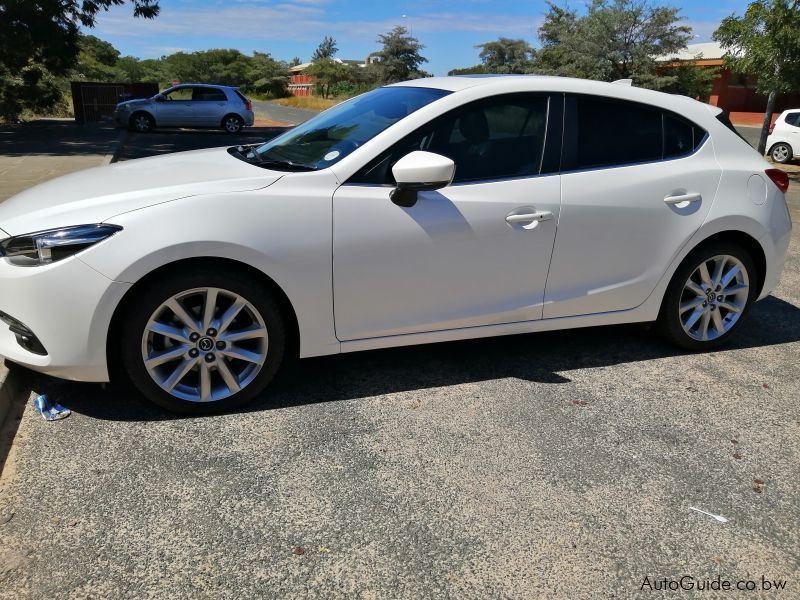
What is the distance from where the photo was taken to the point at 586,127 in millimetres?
3938

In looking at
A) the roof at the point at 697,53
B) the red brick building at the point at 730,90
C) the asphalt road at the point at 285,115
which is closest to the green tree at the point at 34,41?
the asphalt road at the point at 285,115

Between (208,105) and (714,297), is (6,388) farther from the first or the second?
(208,105)

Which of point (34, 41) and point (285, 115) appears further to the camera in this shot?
point (285, 115)

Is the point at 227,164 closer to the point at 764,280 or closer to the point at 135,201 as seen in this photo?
the point at 135,201

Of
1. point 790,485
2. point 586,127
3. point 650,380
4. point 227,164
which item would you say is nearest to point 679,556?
point 790,485

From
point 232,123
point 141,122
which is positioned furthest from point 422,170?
point 232,123

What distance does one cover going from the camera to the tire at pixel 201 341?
3154mm

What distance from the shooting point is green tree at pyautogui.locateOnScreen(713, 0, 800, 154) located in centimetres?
1378

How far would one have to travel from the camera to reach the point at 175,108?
22203 mm

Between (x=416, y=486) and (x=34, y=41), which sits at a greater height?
(x=34, y=41)

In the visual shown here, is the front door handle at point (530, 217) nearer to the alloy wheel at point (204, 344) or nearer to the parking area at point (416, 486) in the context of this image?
the parking area at point (416, 486)

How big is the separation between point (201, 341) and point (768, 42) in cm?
1496

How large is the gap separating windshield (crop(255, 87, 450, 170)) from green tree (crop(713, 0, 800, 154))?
13035mm

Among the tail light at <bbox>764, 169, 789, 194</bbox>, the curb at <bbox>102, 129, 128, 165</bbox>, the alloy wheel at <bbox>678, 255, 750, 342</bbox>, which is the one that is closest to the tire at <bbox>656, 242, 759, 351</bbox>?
the alloy wheel at <bbox>678, 255, 750, 342</bbox>
